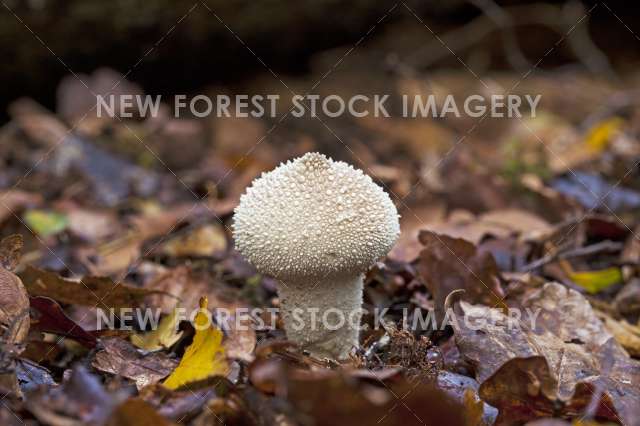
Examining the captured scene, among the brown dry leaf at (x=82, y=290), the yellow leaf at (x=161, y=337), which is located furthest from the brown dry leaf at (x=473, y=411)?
the brown dry leaf at (x=82, y=290)

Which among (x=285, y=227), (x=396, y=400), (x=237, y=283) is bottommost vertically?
(x=237, y=283)

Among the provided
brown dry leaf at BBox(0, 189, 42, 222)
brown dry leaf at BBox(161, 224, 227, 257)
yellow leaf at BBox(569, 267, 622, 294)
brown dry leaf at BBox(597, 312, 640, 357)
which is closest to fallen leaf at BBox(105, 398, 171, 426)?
brown dry leaf at BBox(597, 312, 640, 357)

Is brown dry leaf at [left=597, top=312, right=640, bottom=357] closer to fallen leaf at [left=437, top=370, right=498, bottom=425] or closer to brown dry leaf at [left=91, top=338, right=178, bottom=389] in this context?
fallen leaf at [left=437, top=370, right=498, bottom=425]

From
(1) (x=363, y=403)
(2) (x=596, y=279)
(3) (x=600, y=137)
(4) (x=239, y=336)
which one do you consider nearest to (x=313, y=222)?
(4) (x=239, y=336)

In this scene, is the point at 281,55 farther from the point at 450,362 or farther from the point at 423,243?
the point at 450,362

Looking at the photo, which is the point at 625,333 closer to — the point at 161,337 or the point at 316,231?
the point at 316,231

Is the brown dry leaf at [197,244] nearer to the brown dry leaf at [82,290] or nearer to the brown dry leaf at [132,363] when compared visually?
the brown dry leaf at [82,290]

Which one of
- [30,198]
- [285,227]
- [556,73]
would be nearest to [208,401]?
[285,227]
